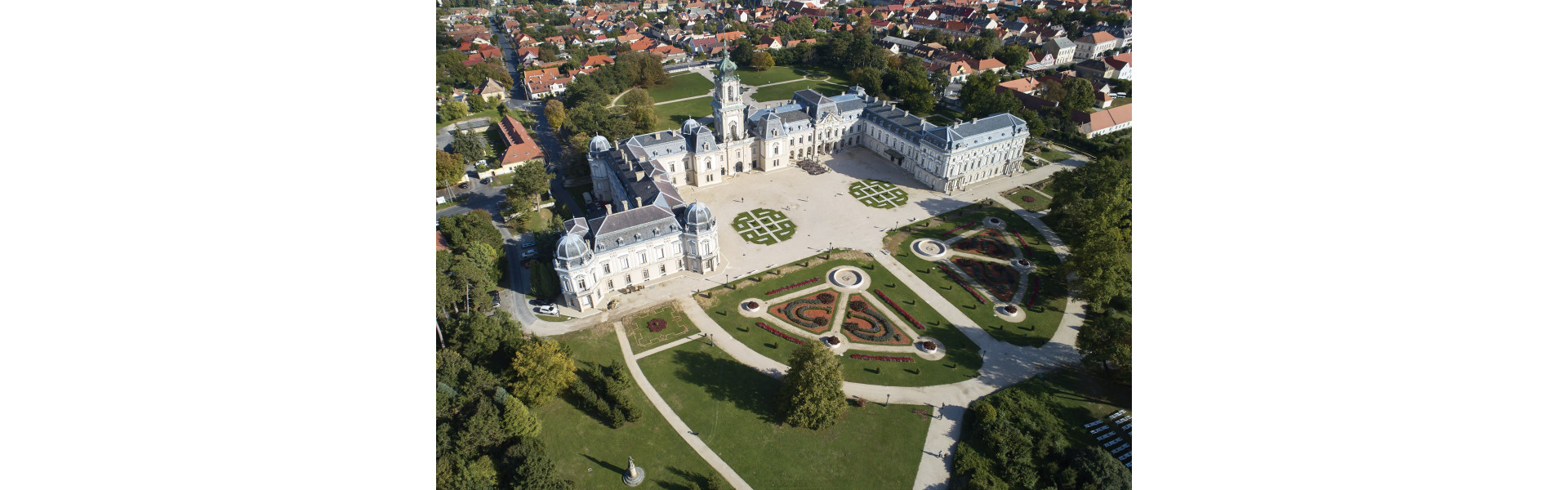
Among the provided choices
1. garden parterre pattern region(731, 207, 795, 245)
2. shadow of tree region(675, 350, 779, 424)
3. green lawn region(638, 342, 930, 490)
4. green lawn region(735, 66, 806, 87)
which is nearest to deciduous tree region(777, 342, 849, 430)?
green lawn region(638, 342, 930, 490)

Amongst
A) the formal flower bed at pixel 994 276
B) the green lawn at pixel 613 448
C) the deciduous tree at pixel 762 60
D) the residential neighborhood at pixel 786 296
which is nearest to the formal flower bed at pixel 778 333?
the residential neighborhood at pixel 786 296

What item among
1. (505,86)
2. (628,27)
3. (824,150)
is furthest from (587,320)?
(628,27)

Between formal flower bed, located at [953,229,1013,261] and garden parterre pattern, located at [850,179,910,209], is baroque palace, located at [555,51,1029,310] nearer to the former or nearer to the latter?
garden parterre pattern, located at [850,179,910,209]

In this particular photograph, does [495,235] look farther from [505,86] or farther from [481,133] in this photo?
[505,86]

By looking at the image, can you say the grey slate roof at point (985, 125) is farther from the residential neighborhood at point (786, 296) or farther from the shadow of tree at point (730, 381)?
the shadow of tree at point (730, 381)

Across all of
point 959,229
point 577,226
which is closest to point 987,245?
point 959,229

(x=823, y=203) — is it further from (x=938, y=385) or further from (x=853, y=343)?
(x=938, y=385)
